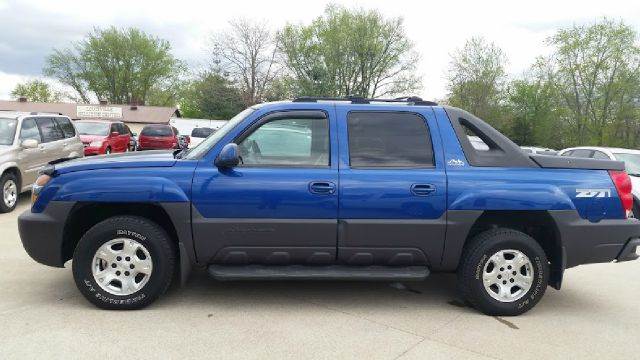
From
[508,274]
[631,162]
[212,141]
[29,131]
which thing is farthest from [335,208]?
[631,162]

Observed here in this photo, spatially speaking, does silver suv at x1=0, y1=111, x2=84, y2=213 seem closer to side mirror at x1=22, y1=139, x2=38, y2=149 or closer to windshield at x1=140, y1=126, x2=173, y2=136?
side mirror at x1=22, y1=139, x2=38, y2=149

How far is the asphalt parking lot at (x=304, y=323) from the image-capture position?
3363 millimetres

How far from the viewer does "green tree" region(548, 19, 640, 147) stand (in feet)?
118

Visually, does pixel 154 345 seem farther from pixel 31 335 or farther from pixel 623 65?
pixel 623 65

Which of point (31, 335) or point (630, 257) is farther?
point (630, 257)

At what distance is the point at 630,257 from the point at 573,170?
3.10 feet

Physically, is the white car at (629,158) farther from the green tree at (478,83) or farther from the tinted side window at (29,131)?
the green tree at (478,83)

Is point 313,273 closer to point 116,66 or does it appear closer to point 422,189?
point 422,189

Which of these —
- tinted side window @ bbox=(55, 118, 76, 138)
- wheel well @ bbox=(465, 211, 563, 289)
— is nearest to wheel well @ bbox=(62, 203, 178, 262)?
wheel well @ bbox=(465, 211, 563, 289)

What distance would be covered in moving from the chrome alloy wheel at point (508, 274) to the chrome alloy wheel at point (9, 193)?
Answer: 26.3 feet

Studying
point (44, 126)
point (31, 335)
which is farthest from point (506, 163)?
point (44, 126)

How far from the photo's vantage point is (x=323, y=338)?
11.7ft

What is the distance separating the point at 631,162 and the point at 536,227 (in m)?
6.46

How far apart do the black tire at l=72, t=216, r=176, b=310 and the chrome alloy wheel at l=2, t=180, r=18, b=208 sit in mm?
5493
